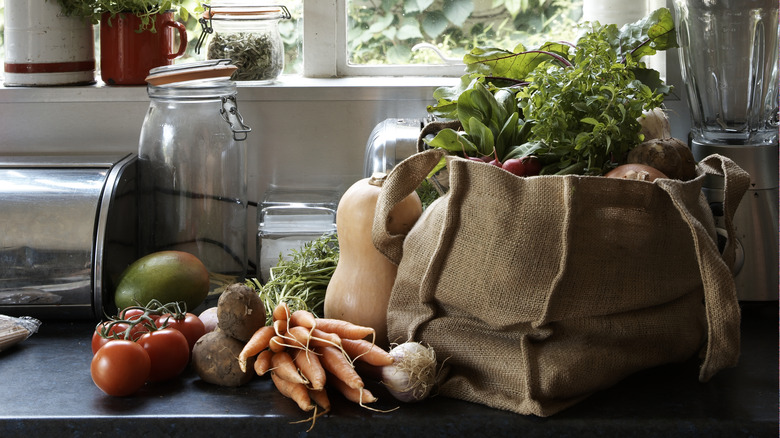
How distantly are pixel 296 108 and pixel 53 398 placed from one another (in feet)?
2.36

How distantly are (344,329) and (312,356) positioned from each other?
0.06 meters

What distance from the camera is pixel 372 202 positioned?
3.66 feet

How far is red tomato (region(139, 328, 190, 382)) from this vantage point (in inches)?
40.7

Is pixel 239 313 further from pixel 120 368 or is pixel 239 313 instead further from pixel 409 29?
pixel 409 29

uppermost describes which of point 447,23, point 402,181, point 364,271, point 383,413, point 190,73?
point 447,23

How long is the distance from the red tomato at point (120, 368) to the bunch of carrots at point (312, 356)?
0.38 feet

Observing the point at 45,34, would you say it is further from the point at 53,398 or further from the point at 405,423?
the point at 405,423

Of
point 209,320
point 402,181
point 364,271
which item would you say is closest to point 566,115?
point 402,181

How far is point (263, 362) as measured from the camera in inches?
39.0

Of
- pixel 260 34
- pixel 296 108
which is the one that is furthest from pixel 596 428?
pixel 260 34

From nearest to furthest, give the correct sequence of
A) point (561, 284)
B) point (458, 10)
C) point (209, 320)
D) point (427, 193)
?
point (561, 284) < point (209, 320) < point (427, 193) < point (458, 10)

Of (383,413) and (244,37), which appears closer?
(383,413)

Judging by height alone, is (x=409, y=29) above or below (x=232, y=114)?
above

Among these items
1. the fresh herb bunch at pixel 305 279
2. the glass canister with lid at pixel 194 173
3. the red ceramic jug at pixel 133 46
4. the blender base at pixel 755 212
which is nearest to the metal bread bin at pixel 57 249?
the glass canister with lid at pixel 194 173
